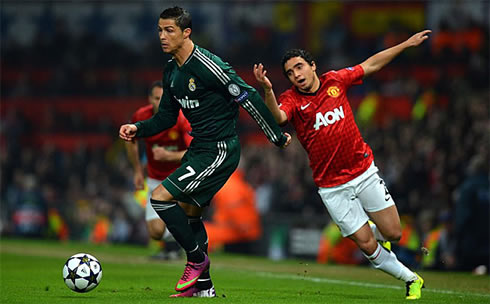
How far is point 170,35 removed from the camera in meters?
7.88

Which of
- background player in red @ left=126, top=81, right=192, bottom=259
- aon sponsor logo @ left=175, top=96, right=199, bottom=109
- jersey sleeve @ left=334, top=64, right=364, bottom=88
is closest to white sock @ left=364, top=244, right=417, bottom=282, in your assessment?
jersey sleeve @ left=334, top=64, right=364, bottom=88

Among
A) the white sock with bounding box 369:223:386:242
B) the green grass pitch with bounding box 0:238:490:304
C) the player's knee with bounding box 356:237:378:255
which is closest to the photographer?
the green grass pitch with bounding box 0:238:490:304

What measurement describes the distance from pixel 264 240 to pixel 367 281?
6477 millimetres

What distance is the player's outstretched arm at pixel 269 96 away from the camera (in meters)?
7.68

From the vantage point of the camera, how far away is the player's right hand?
26.5ft

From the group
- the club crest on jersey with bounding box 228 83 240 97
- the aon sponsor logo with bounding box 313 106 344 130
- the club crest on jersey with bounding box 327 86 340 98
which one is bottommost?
the aon sponsor logo with bounding box 313 106 344 130

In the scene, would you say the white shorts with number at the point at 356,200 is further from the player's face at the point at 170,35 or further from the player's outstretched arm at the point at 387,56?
the player's face at the point at 170,35

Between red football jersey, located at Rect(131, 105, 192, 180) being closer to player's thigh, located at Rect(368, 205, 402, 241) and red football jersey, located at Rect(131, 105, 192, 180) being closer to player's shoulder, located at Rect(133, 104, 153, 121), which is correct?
player's shoulder, located at Rect(133, 104, 153, 121)

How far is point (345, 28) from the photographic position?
26094mm

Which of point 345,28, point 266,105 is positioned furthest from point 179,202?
point 345,28

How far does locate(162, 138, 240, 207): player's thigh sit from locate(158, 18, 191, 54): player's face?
3.13 feet

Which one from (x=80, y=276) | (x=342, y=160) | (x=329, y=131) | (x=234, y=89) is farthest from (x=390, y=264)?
(x=80, y=276)

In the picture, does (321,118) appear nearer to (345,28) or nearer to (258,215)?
(258,215)

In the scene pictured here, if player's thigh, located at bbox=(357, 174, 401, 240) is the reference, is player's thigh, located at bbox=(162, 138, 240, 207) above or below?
above
